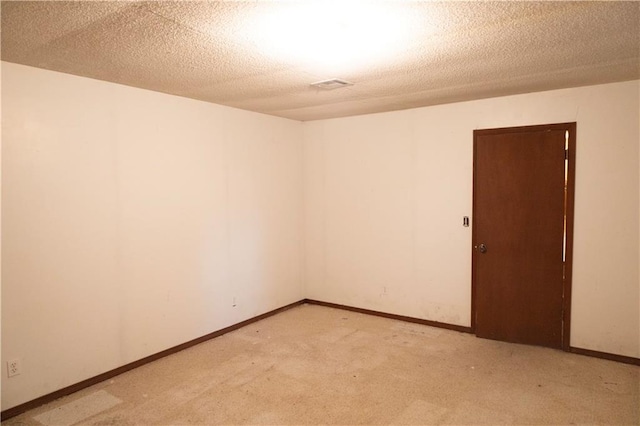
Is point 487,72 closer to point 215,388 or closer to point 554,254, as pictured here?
point 554,254

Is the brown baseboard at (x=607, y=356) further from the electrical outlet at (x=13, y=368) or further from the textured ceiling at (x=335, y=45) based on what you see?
the electrical outlet at (x=13, y=368)

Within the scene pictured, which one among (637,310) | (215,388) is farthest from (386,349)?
(637,310)

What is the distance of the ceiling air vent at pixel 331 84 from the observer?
3357 millimetres

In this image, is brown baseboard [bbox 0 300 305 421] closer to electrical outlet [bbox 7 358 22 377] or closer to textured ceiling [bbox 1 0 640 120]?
electrical outlet [bbox 7 358 22 377]

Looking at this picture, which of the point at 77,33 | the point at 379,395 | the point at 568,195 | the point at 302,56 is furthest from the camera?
the point at 568,195

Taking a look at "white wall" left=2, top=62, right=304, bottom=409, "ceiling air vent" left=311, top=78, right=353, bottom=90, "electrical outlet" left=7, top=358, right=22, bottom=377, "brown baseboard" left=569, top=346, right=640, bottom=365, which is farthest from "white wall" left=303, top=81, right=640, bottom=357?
"electrical outlet" left=7, top=358, right=22, bottom=377

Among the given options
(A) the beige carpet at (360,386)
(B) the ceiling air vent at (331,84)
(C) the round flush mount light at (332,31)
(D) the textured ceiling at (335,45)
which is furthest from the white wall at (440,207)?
(C) the round flush mount light at (332,31)

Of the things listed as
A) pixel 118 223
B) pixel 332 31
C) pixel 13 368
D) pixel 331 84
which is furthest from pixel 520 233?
pixel 13 368

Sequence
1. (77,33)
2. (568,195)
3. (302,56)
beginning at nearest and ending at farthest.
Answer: (77,33)
(302,56)
(568,195)

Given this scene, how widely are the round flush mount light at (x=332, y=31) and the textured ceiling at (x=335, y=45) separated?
13 millimetres

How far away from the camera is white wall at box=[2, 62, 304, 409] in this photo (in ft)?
9.50

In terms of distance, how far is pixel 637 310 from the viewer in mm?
3570

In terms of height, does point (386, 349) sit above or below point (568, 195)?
below

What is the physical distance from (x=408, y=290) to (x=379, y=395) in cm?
185
